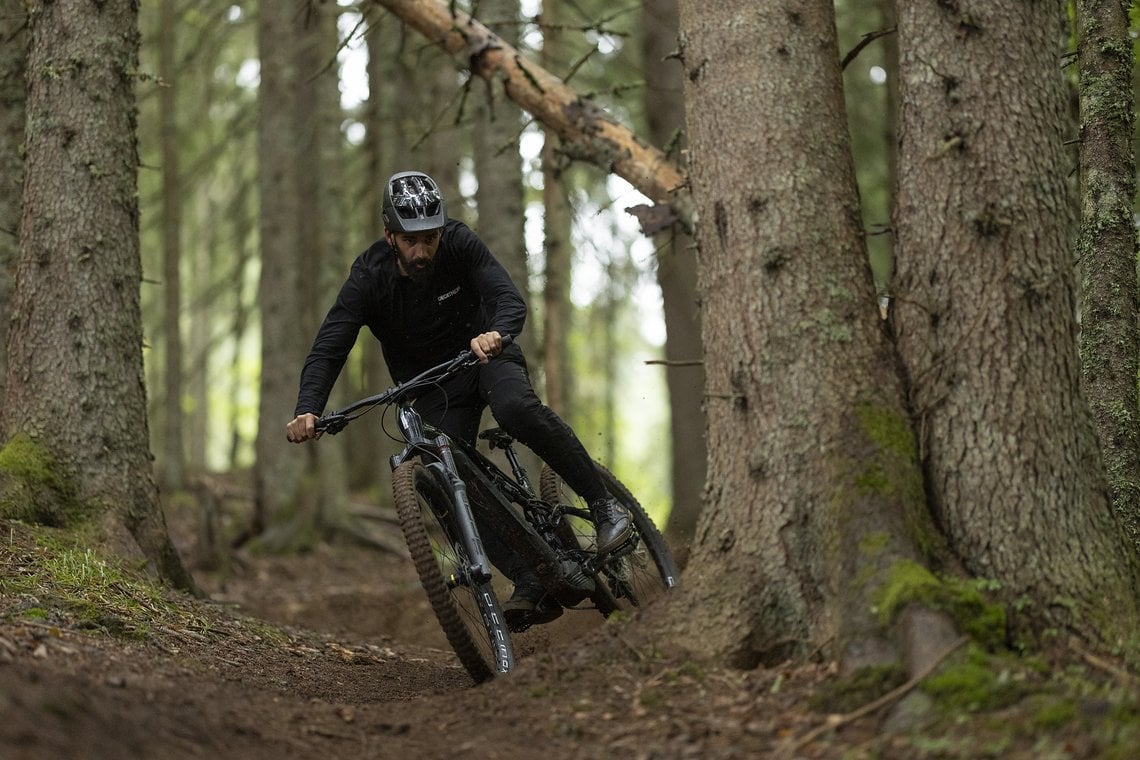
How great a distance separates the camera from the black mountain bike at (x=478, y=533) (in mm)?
5531

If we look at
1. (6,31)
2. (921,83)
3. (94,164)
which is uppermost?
(6,31)

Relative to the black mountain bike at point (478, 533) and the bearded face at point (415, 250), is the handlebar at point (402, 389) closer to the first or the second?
the black mountain bike at point (478, 533)

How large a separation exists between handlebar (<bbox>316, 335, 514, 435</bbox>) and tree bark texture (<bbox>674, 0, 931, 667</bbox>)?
135 centimetres

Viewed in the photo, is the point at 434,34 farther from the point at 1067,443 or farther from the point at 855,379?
the point at 1067,443

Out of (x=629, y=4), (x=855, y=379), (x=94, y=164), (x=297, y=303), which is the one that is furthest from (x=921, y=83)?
(x=629, y=4)

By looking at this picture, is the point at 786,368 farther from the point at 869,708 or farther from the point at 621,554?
the point at 621,554

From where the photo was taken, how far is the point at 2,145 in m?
8.67

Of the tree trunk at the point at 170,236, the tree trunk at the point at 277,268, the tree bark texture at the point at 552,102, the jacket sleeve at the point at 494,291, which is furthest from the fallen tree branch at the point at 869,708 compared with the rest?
the tree trunk at the point at 170,236

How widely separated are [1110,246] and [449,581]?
3.98m

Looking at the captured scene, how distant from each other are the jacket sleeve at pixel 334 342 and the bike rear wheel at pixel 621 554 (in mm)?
1542

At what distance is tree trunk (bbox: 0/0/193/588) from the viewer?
7270 mm

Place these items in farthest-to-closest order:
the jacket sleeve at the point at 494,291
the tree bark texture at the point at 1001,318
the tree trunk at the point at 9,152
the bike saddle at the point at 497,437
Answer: the tree trunk at the point at 9,152 < the bike saddle at the point at 497,437 < the jacket sleeve at the point at 494,291 < the tree bark texture at the point at 1001,318

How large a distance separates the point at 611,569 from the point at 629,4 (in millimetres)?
12241

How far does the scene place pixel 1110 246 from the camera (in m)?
6.24
